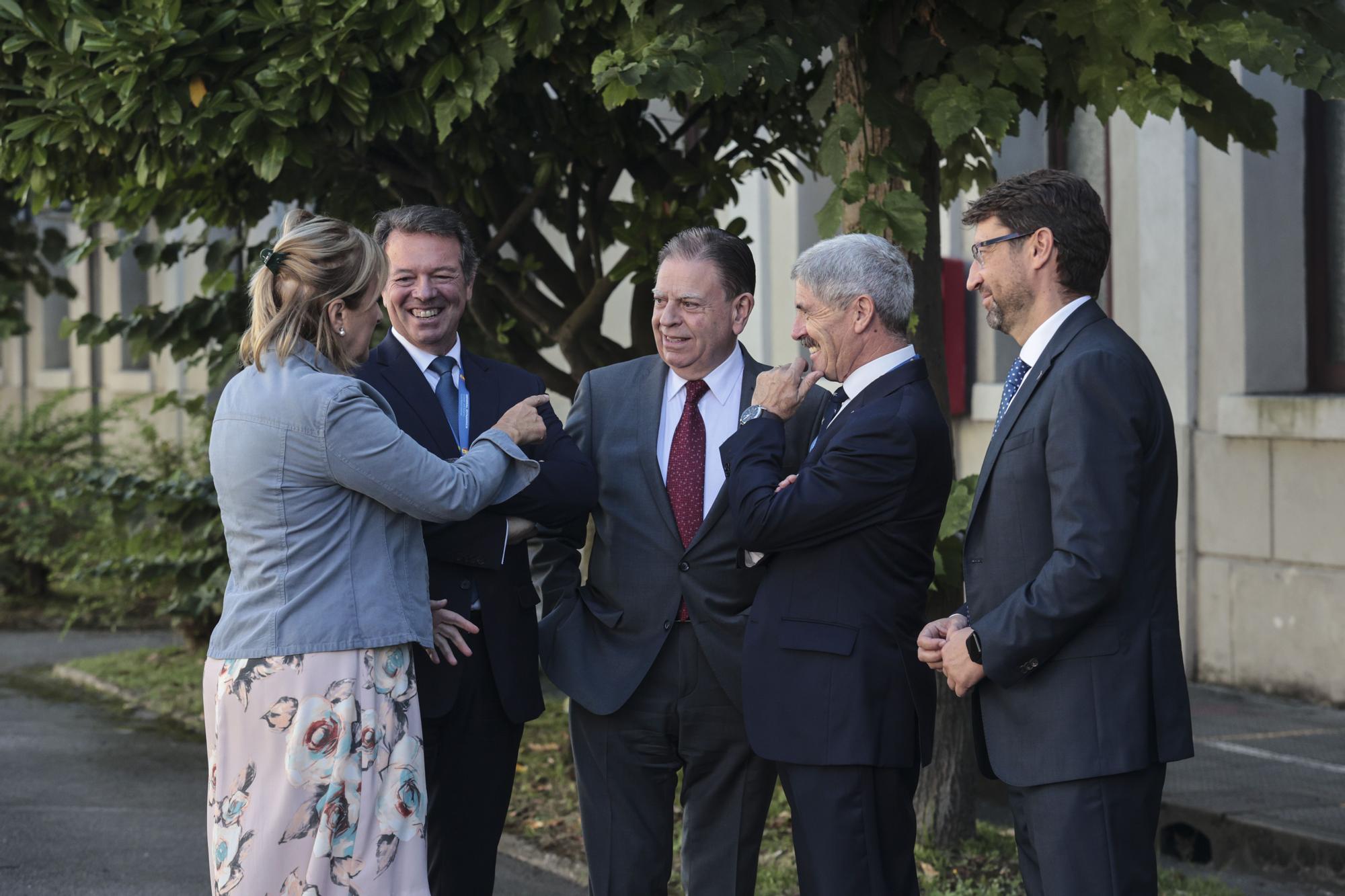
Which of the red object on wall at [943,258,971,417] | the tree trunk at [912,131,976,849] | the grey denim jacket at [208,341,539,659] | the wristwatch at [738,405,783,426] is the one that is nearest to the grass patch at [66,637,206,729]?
the tree trunk at [912,131,976,849]

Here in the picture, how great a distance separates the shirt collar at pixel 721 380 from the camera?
12.8ft

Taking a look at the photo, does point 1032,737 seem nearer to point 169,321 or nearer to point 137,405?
point 169,321

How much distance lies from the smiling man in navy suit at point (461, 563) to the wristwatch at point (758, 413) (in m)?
0.49

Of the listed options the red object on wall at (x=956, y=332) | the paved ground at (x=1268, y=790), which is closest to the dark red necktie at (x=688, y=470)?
the paved ground at (x=1268, y=790)

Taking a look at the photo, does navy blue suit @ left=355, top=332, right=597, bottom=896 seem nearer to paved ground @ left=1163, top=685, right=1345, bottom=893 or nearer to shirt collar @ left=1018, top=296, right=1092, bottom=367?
shirt collar @ left=1018, top=296, right=1092, bottom=367

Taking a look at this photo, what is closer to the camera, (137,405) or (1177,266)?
(1177,266)

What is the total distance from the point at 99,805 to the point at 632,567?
13.6ft

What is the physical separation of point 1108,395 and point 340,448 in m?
1.54

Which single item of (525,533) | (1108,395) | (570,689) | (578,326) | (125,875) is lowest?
(125,875)

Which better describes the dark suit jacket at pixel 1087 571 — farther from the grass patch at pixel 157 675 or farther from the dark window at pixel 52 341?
the dark window at pixel 52 341

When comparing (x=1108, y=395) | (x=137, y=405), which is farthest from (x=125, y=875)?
(x=137, y=405)

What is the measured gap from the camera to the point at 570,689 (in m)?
3.87

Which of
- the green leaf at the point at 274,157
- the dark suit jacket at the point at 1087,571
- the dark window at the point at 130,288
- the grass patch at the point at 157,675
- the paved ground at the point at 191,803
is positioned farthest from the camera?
the dark window at the point at 130,288

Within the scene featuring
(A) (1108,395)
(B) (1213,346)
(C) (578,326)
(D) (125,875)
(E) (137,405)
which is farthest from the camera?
(E) (137,405)
